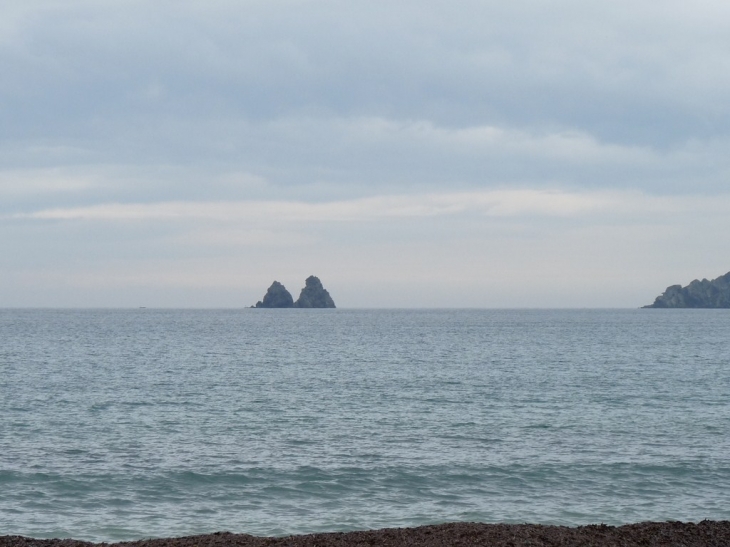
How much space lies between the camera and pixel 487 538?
12172 millimetres

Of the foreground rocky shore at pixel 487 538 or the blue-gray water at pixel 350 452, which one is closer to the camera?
the foreground rocky shore at pixel 487 538

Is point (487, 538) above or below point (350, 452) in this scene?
above

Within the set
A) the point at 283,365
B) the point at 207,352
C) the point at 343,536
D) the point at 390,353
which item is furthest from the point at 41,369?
the point at 343,536

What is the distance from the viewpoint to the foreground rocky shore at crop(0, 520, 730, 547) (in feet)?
39.5

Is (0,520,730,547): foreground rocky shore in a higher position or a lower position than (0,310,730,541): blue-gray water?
higher

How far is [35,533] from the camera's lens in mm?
15922

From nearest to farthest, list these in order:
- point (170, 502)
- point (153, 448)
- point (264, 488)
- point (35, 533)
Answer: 1. point (35, 533)
2. point (170, 502)
3. point (264, 488)
4. point (153, 448)

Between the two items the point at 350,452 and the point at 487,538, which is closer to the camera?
the point at 487,538

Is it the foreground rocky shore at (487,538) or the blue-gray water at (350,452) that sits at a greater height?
the foreground rocky shore at (487,538)

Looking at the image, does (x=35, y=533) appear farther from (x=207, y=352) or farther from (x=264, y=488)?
(x=207, y=352)

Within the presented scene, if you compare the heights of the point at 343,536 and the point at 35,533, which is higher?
the point at 343,536

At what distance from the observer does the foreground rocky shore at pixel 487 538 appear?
12031mm

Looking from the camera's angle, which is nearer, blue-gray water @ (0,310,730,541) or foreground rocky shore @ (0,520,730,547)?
foreground rocky shore @ (0,520,730,547)

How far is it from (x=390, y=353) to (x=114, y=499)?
67.2m
